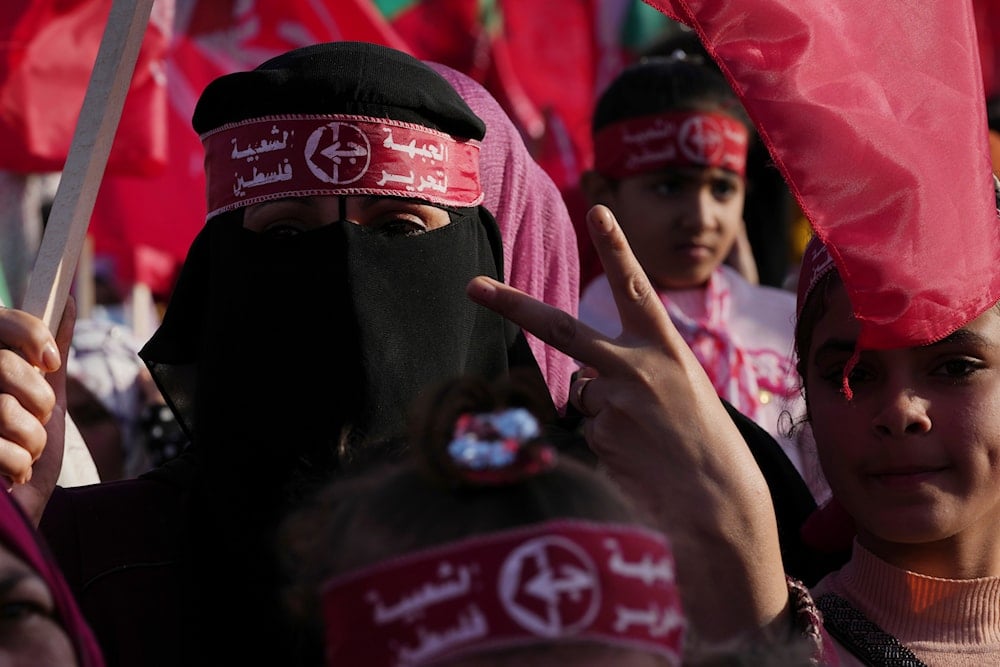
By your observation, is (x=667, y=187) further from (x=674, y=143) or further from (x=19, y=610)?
(x=19, y=610)

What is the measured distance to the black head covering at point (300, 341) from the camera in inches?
95.4

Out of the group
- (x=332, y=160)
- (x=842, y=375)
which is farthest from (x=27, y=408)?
(x=842, y=375)

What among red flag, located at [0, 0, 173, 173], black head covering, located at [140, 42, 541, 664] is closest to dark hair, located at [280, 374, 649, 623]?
black head covering, located at [140, 42, 541, 664]

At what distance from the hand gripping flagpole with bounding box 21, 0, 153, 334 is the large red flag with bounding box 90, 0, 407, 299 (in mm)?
3208

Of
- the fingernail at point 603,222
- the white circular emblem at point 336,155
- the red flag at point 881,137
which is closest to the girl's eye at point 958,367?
the red flag at point 881,137

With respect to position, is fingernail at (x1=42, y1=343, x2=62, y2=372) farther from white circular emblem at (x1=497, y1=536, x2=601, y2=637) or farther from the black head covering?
white circular emblem at (x1=497, y1=536, x2=601, y2=637)

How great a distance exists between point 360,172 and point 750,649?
1.06m

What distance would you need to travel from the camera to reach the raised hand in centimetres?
217

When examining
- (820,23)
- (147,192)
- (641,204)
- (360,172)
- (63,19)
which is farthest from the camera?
(147,192)

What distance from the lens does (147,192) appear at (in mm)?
7160

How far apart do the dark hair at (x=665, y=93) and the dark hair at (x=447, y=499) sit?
3.29m

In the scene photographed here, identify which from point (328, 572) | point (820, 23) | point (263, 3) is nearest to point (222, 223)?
point (328, 572)

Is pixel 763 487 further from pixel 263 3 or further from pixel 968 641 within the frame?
pixel 263 3

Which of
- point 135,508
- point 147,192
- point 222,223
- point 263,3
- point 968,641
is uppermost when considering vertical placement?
point 263,3
